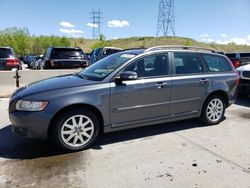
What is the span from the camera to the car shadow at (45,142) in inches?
169

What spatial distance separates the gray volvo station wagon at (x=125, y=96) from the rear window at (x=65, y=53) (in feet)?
22.0

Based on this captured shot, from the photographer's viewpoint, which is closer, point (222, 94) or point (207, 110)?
point (207, 110)

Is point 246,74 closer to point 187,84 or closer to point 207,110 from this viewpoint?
point 207,110

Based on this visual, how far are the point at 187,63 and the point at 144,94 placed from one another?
129cm

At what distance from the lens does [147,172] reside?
3648mm

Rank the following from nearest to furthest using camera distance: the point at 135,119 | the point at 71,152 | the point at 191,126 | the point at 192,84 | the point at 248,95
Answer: the point at 71,152
the point at 135,119
the point at 192,84
the point at 191,126
the point at 248,95

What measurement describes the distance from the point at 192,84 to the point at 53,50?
25.6 ft

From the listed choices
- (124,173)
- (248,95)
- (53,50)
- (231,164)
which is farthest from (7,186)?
(53,50)

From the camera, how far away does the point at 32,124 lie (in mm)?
4020

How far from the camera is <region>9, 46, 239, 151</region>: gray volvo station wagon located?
4.11 meters

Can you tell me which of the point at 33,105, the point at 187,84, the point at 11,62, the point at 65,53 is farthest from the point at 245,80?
the point at 11,62

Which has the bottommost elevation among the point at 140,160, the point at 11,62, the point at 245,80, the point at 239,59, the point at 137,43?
the point at 140,160

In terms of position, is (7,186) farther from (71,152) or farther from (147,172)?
(147,172)

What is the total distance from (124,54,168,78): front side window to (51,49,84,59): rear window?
291 inches
